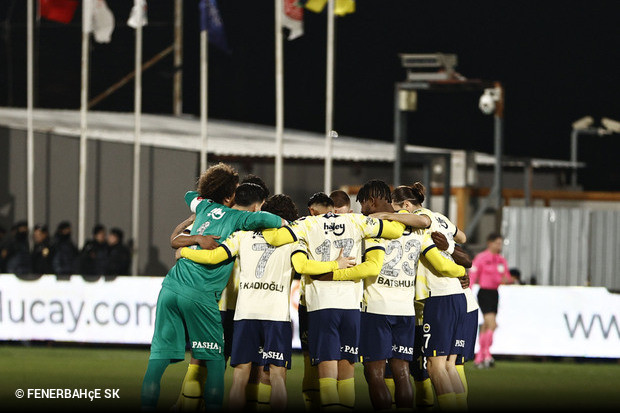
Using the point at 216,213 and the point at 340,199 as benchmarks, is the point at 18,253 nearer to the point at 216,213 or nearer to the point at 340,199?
the point at 340,199

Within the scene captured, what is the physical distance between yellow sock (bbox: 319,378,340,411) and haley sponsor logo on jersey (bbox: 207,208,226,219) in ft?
5.59

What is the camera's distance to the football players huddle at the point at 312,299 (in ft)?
36.0

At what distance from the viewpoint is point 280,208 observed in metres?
11.9

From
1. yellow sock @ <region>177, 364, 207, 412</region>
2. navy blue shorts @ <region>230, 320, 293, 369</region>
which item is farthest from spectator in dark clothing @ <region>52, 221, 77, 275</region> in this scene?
navy blue shorts @ <region>230, 320, 293, 369</region>

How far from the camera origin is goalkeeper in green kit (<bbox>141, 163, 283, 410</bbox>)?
1084cm

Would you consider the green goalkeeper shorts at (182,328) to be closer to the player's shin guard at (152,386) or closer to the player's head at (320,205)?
the player's shin guard at (152,386)

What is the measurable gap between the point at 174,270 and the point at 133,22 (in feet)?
58.3

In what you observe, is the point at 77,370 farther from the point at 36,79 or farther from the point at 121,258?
the point at 36,79

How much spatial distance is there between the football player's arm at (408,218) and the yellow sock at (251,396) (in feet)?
6.38

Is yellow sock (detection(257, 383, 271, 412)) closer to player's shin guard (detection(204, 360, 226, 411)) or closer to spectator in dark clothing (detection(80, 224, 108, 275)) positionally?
player's shin guard (detection(204, 360, 226, 411))

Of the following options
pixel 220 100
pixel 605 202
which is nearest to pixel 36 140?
pixel 605 202

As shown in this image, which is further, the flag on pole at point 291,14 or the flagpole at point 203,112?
the flagpole at point 203,112

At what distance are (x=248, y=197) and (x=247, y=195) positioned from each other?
0.06 ft

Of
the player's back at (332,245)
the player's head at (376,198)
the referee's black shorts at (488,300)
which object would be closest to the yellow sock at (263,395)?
the player's back at (332,245)
